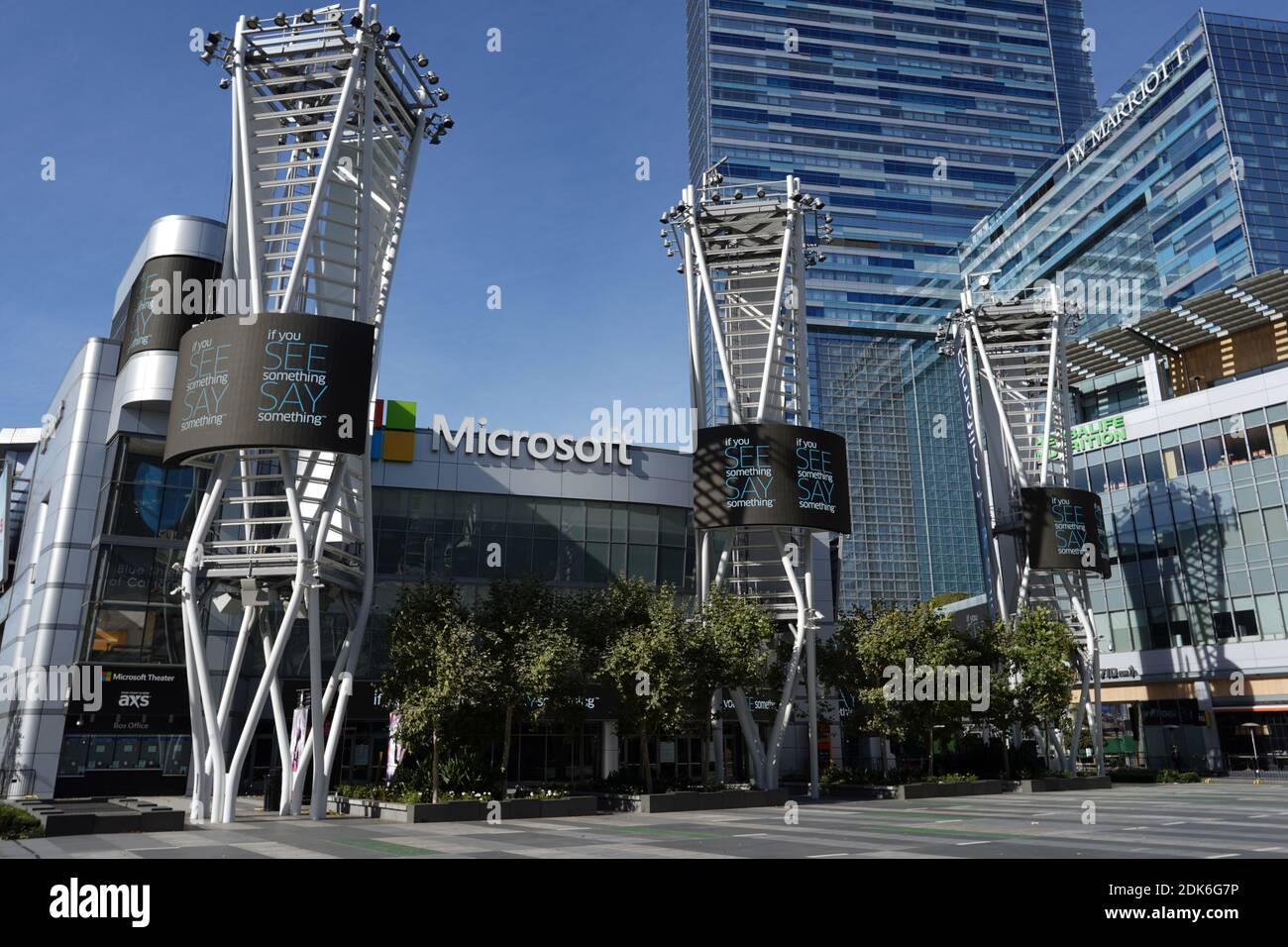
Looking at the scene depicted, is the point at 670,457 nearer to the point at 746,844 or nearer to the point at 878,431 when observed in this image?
the point at 746,844

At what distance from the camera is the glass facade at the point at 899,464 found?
15038cm

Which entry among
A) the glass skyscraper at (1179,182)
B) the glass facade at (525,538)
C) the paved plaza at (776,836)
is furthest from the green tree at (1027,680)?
the glass skyscraper at (1179,182)

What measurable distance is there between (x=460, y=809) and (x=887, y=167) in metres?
167

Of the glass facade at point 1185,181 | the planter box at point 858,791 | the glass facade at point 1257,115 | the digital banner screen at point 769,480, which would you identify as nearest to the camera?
the planter box at point 858,791

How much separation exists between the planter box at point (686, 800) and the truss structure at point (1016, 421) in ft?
79.4

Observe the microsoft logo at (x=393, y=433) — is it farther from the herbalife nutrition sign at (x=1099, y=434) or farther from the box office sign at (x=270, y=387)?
the herbalife nutrition sign at (x=1099, y=434)

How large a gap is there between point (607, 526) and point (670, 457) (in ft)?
17.1

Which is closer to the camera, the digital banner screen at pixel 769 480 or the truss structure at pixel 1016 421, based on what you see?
the digital banner screen at pixel 769 480

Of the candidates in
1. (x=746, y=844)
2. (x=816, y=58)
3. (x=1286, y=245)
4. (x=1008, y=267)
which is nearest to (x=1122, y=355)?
(x=1286, y=245)

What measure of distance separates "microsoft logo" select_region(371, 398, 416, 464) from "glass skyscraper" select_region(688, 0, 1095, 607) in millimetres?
107784
